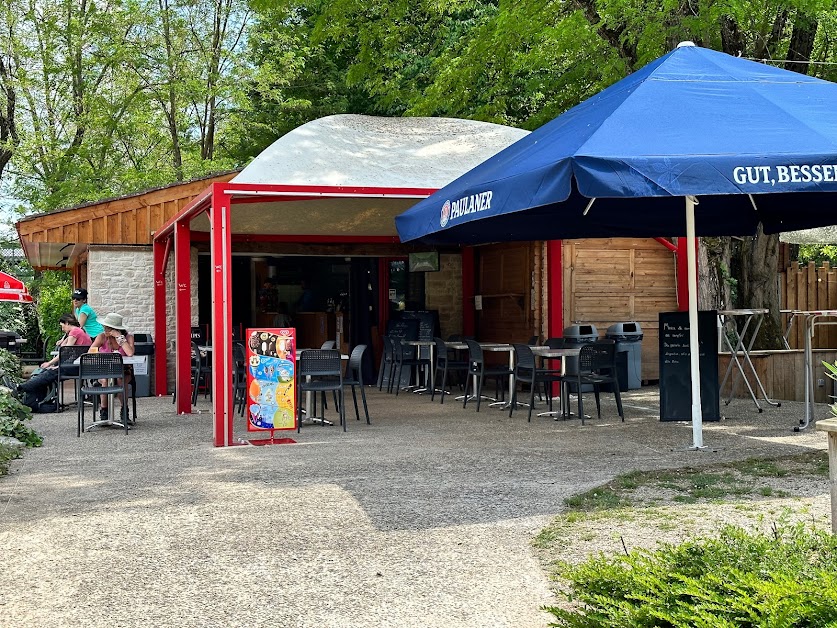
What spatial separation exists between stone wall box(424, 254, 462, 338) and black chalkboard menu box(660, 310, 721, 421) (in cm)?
719

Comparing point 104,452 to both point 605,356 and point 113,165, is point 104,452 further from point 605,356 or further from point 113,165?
point 113,165

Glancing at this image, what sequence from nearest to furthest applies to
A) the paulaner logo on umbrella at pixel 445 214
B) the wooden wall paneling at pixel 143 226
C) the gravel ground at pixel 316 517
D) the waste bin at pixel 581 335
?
the gravel ground at pixel 316 517
the paulaner logo on umbrella at pixel 445 214
the waste bin at pixel 581 335
the wooden wall paneling at pixel 143 226

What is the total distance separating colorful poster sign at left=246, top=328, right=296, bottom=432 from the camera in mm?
8938

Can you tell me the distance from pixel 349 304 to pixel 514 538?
39.5 ft

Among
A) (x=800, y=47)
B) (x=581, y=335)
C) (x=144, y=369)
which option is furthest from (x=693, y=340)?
(x=144, y=369)

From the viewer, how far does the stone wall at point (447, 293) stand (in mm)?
16406

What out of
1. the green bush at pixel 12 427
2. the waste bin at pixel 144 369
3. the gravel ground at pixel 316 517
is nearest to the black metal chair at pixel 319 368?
the gravel ground at pixel 316 517

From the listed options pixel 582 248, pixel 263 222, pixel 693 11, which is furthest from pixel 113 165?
pixel 693 11

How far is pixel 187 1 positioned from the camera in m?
24.4

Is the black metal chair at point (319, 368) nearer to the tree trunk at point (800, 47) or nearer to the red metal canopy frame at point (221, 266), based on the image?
the red metal canopy frame at point (221, 266)

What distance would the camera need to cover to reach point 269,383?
897cm

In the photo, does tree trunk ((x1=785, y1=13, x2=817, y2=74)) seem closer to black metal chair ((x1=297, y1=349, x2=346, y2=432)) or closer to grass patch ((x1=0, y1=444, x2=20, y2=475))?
black metal chair ((x1=297, y1=349, x2=346, y2=432))

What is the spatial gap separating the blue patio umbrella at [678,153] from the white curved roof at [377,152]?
3.49 feet

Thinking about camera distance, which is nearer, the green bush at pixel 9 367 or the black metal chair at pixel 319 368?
the black metal chair at pixel 319 368
